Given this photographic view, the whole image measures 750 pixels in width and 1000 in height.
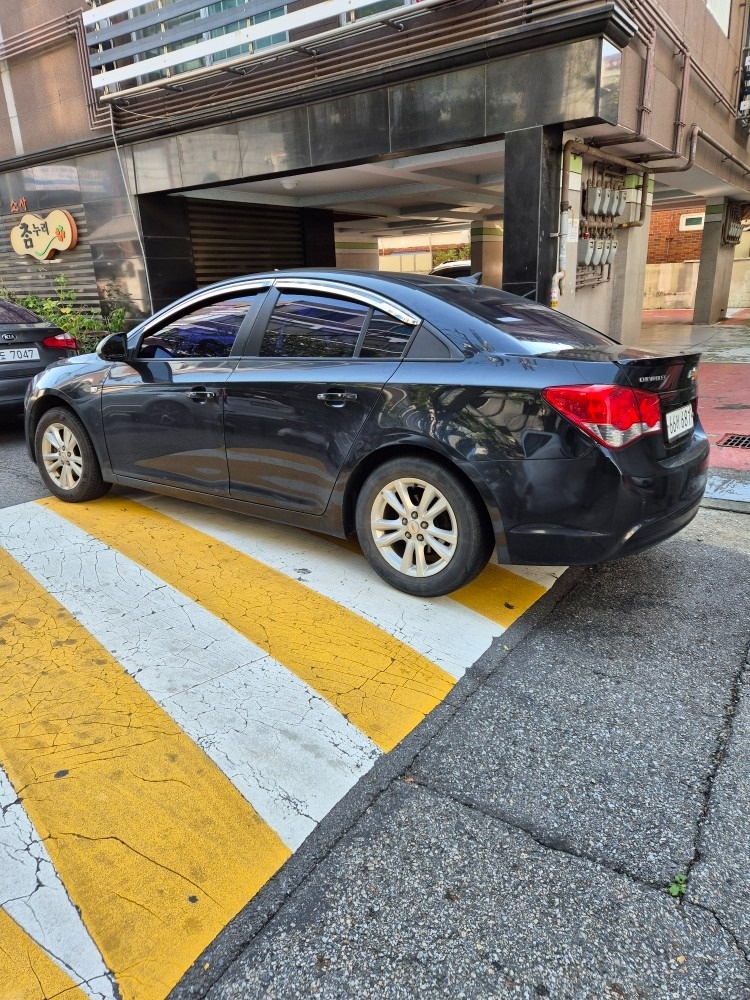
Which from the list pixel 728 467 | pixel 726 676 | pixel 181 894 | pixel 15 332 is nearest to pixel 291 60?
pixel 15 332

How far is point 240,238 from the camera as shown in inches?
525

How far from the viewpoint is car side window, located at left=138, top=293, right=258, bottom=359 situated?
4.27 metres

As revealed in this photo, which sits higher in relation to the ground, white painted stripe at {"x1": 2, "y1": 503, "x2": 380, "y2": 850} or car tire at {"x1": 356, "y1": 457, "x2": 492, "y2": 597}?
car tire at {"x1": 356, "y1": 457, "x2": 492, "y2": 597}

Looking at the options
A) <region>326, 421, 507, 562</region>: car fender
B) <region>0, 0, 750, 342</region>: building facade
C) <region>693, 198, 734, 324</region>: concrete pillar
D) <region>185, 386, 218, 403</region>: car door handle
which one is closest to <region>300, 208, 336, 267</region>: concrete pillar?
<region>0, 0, 750, 342</region>: building facade

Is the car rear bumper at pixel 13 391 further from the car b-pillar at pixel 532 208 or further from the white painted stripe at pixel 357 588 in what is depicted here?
the car b-pillar at pixel 532 208

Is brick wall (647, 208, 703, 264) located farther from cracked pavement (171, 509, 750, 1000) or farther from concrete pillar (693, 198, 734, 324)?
cracked pavement (171, 509, 750, 1000)

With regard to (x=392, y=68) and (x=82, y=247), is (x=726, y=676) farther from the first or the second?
(x=82, y=247)

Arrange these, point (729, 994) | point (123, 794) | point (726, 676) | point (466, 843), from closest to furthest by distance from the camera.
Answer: point (729, 994)
point (466, 843)
point (123, 794)
point (726, 676)

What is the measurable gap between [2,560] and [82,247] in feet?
33.1

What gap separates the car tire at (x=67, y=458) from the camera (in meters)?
5.09

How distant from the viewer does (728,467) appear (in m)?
6.10

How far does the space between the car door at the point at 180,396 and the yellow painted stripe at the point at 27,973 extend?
2758mm

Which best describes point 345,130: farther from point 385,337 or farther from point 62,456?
point 385,337

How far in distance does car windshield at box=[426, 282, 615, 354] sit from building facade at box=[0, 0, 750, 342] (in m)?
4.23
